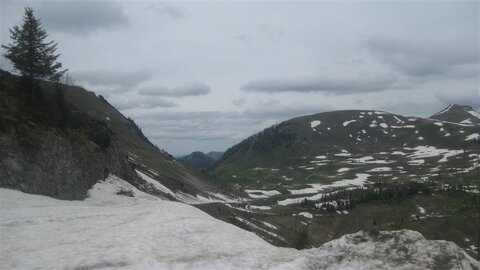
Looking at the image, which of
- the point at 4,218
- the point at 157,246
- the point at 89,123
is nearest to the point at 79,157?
the point at 89,123

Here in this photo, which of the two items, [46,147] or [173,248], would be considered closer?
[173,248]

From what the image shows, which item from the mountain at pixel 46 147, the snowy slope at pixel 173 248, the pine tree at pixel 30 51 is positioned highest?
the pine tree at pixel 30 51

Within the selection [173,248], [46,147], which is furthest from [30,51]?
[173,248]

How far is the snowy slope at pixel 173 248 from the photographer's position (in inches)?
692

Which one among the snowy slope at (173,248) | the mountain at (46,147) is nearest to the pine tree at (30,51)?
the mountain at (46,147)

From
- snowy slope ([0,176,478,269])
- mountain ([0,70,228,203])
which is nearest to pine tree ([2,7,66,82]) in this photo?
mountain ([0,70,228,203])

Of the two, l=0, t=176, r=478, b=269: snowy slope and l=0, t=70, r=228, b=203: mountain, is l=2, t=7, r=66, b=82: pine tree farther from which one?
l=0, t=176, r=478, b=269: snowy slope

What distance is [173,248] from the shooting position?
68.9 feet

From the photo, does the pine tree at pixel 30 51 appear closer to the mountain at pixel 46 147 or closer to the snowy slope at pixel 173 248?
the mountain at pixel 46 147

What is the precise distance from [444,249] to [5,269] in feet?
59.7

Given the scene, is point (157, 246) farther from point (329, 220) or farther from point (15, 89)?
point (329, 220)

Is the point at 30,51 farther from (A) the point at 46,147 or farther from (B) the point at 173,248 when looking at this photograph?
(B) the point at 173,248

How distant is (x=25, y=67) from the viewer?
177 ft

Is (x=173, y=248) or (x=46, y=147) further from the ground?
→ (x=46, y=147)
